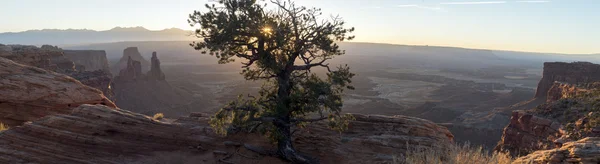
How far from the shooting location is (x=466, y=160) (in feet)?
25.8

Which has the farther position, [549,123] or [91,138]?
[549,123]

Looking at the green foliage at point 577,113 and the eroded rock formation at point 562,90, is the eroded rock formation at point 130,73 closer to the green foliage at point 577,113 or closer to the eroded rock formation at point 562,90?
the green foliage at point 577,113

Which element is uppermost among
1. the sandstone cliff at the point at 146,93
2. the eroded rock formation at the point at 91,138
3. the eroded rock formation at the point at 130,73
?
the eroded rock formation at the point at 91,138

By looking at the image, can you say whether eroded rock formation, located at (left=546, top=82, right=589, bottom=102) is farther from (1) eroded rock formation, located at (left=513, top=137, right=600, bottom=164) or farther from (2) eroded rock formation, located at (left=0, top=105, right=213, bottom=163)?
(2) eroded rock formation, located at (left=0, top=105, right=213, bottom=163)

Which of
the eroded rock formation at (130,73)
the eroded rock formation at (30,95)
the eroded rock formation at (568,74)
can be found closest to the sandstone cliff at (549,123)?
the eroded rock formation at (30,95)

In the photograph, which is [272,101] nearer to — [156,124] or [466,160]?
[156,124]

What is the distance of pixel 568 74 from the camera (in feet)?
192

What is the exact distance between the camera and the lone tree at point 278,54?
1133 cm

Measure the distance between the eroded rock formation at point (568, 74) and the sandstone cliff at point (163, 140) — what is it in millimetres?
52675

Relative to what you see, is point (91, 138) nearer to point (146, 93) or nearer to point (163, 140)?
point (163, 140)

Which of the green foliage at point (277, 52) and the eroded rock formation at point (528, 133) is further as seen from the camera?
the eroded rock formation at point (528, 133)

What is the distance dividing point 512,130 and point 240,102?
25.8 m

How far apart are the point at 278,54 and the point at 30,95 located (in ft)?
49.5

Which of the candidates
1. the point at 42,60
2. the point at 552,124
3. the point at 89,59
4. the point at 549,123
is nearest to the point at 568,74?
the point at 549,123
